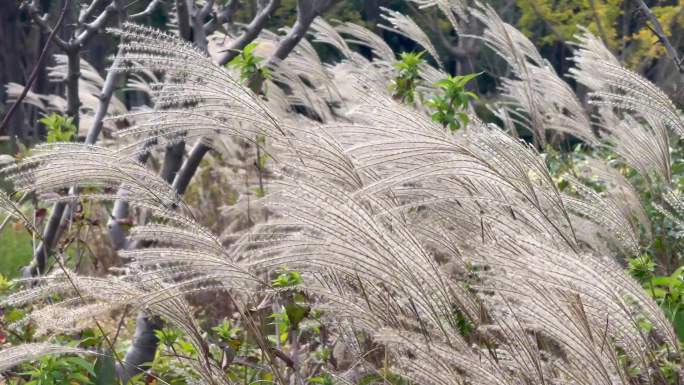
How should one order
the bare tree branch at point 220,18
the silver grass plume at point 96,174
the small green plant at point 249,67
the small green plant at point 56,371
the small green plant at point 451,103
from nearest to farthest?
the silver grass plume at point 96,174, the small green plant at point 56,371, the small green plant at point 451,103, the small green plant at point 249,67, the bare tree branch at point 220,18

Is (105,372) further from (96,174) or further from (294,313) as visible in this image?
(96,174)

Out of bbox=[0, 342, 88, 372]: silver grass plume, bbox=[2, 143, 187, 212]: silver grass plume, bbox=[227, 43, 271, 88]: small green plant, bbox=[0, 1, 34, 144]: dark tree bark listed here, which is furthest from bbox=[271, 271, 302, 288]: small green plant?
bbox=[0, 1, 34, 144]: dark tree bark

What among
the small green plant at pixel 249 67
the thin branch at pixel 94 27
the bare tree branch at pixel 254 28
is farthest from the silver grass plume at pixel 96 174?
the bare tree branch at pixel 254 28

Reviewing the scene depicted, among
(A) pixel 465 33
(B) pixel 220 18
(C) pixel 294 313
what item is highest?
(B) pixel 220 18

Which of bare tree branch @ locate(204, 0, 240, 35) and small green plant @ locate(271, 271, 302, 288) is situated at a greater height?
bare tree branch @ locate(204, 0, 240, 35)

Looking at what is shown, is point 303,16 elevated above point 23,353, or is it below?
above

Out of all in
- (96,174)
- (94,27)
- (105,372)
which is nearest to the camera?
(96,174)

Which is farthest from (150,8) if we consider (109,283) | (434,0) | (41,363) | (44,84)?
(44,84)

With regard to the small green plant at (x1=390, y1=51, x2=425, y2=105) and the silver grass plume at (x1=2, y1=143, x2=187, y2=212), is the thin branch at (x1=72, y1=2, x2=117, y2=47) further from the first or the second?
the silver grass plume at (x1=2, y1=143, x2=187, y2=212)

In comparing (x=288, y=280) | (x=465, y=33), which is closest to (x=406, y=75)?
(x=288, y=280)

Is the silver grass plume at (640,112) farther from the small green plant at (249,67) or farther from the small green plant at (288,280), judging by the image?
the small green plant at (249,67)

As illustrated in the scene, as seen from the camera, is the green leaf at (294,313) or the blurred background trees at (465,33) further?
the blurred background trees at (465,33)

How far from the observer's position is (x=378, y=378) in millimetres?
2732

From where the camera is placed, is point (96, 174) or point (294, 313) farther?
point (294, 313)
